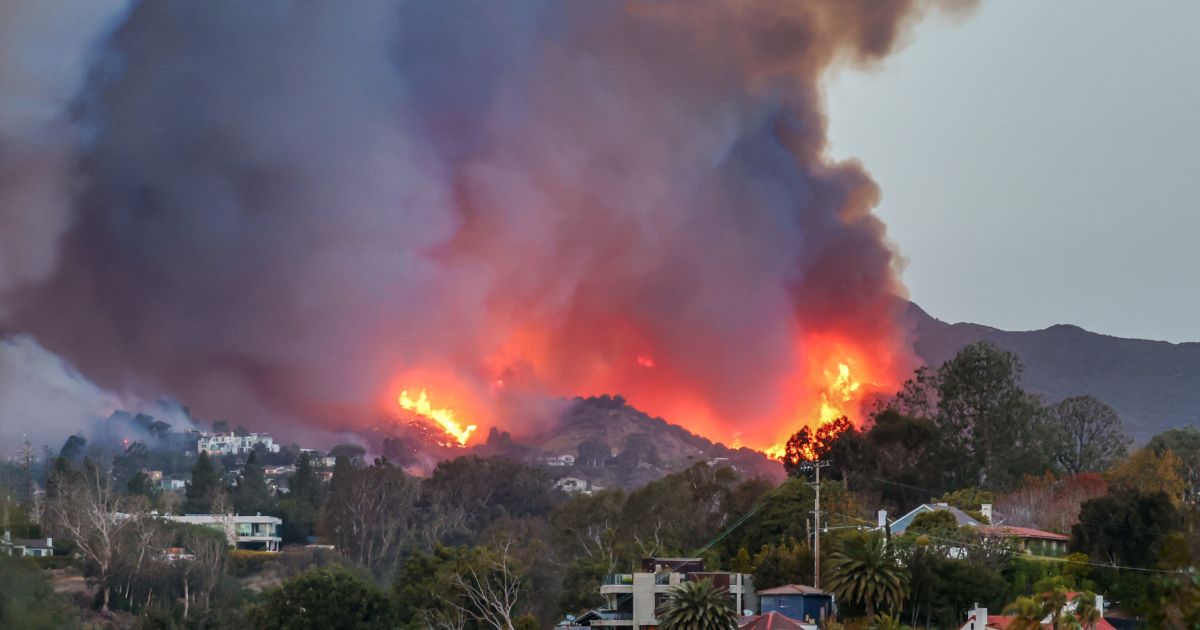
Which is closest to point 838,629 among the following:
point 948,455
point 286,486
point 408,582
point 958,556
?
point 958,556

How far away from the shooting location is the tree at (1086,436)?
4628 inches

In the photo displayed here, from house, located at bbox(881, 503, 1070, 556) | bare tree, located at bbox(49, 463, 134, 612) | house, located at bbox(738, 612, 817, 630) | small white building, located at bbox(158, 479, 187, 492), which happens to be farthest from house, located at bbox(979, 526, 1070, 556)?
small white building, located at bbox(158, 479, 187, 492)

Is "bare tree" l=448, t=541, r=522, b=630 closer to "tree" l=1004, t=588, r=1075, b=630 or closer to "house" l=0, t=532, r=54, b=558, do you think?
"tree" l=1004, t=588, r=1075, b=630

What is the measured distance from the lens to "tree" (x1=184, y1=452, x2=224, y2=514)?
146250 millimetres

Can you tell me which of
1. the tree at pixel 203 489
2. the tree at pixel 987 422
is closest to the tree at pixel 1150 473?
the tree at pixel 987 422

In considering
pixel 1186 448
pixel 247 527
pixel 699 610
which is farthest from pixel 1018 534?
pixel 247 527

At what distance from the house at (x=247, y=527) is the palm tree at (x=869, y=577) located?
212 ft

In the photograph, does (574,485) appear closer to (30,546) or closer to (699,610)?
(30,546)

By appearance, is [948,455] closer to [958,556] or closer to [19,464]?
[958,556]

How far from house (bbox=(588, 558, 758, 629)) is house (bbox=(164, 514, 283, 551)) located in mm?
51839

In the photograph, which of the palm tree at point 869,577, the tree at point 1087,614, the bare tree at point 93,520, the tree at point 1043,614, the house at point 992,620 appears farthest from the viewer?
the bare tree at point 93,520

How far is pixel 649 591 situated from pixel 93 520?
154 ft

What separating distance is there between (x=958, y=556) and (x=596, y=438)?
10441 centimetres

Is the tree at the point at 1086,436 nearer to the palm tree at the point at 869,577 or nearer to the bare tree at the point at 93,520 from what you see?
the palm tree at the point at 869,577
